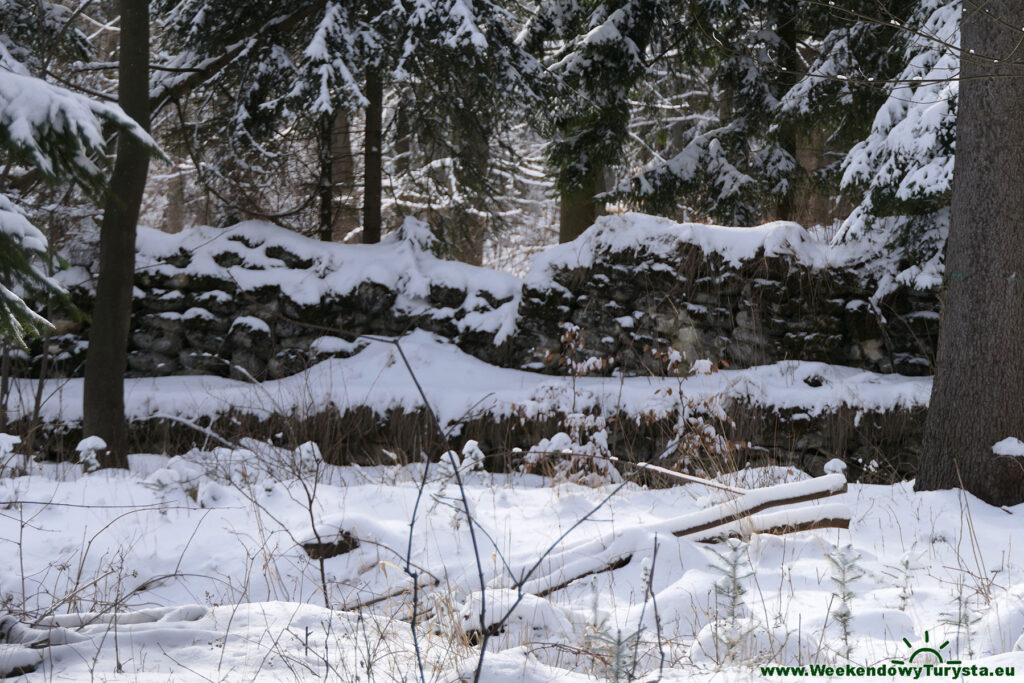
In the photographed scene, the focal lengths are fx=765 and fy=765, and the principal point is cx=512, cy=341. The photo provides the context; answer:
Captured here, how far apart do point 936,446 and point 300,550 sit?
145 inches

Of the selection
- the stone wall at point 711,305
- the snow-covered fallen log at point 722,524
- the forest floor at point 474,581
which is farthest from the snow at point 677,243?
the snow-covered fallen log at point 722,524

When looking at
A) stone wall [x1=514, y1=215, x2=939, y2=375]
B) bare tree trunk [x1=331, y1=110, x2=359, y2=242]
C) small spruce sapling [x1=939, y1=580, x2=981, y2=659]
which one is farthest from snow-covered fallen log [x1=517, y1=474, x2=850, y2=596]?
bare tree trunk [x1=331, y1=110, x2=359, y2=242]

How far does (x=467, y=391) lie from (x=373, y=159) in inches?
150

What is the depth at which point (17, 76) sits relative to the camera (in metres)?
2.39

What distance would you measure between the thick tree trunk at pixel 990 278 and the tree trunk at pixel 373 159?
23.7ft

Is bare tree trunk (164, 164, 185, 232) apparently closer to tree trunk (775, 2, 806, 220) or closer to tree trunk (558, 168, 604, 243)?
tree trunk (558, 168, 604, 243)

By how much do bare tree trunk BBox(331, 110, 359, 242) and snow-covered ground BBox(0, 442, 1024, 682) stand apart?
6.11 m

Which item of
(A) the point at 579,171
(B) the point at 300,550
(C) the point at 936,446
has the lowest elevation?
(B) the point at 300,550

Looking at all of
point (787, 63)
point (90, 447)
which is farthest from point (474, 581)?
point (787, 63)

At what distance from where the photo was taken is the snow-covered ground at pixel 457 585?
215cm

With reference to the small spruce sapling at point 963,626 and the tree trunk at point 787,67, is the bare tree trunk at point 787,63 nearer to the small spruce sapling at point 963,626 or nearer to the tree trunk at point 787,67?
the tree trunk at point 787,67

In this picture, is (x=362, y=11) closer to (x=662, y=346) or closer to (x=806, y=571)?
(x=662, y=346)

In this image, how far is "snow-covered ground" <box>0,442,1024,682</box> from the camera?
2154 millimetres

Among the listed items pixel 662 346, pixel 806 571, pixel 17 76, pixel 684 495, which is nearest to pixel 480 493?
pixel 684 495
